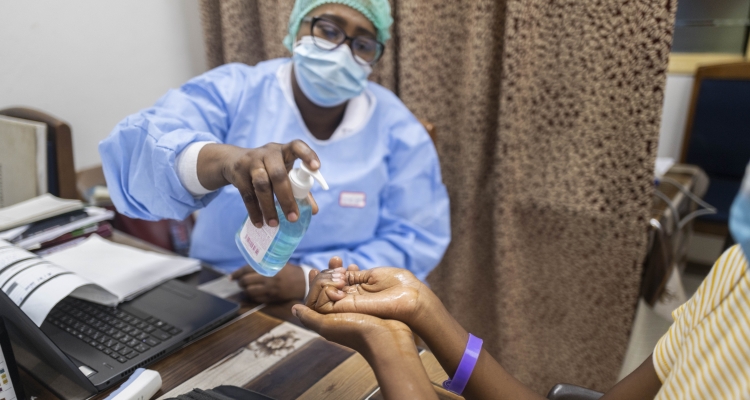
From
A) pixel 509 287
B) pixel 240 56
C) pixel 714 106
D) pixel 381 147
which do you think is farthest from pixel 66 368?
pixel 714 106

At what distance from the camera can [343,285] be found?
0.71 metres

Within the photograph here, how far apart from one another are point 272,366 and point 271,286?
226 millimetres

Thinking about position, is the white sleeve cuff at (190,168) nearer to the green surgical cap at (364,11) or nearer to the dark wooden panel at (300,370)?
the dark wooden panel at (300,370)

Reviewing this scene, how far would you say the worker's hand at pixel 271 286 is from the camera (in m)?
0.99

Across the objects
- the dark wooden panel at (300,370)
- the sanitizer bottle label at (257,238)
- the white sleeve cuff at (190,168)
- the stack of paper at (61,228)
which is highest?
the white sleeve cuff at (190,168)

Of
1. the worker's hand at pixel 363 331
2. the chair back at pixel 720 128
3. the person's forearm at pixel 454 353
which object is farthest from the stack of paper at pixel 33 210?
the chair back at pixel 720 128

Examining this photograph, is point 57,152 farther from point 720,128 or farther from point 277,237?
point 720,128

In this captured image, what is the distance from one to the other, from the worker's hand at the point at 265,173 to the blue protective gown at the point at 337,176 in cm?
28

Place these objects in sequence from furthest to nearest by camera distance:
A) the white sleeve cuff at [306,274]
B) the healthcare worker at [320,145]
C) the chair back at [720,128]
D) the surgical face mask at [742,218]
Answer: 1. the chair back at [720,128]
2. the white sleeve cuff at [306,274]
3. the healthcare worker at [320,145]
4. the surgical face mask at [742,218]

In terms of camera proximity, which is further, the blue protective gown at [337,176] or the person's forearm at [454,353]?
the blue protective gown at [337,176]

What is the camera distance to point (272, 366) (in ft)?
2.60

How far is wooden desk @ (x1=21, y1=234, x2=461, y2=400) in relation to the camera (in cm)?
73

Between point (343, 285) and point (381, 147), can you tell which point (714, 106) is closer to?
point (381, 147)

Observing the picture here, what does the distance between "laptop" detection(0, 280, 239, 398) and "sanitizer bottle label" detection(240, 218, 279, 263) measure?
0.77 ft
